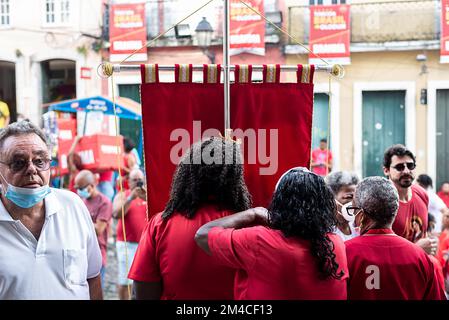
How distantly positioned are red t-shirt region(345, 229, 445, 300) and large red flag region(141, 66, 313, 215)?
1.99ft

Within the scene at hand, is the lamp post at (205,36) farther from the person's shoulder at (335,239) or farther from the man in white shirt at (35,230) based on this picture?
the person's shoulder at (335,239)

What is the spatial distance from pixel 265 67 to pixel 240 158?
62 centimetres

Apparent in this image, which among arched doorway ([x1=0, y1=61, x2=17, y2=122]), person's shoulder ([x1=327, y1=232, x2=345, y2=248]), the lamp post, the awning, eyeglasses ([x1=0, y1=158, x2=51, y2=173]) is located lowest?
person's shoulder ([x1=327, y1=232, x2=345, y2=248])

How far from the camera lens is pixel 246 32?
382 inches

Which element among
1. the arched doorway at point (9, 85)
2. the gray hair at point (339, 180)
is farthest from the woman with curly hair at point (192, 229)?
the arched doorway at point (9, 85)

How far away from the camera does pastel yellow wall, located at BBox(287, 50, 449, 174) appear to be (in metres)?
8.87

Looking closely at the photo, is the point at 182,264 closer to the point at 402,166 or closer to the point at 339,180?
the point at 339,180

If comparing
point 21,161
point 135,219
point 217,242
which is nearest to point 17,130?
point 21,161

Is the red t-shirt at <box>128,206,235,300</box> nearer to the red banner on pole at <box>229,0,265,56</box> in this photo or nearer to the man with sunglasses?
the man with sunglasses

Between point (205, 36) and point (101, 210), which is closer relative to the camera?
point (101, 210)

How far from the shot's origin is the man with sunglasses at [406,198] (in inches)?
155

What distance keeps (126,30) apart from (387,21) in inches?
163

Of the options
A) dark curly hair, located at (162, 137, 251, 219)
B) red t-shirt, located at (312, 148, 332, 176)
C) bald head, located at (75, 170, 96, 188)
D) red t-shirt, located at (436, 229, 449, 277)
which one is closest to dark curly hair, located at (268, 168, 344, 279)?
dark curly hair, located at (162, 137, 251, 219)
